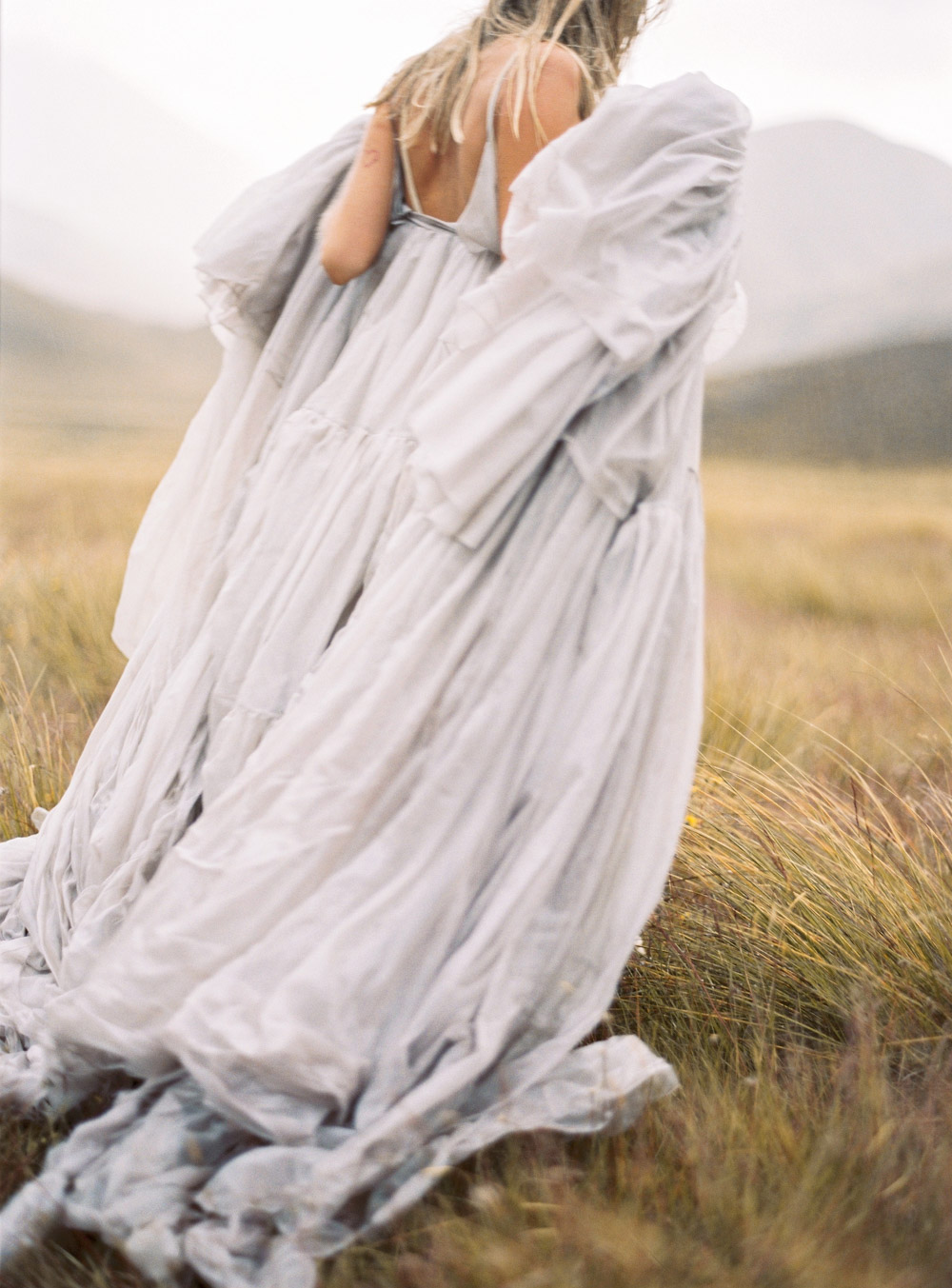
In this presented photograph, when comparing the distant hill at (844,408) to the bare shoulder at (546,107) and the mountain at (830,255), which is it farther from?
the bare shoulder at (546,107)

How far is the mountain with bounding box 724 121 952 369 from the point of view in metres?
8.82

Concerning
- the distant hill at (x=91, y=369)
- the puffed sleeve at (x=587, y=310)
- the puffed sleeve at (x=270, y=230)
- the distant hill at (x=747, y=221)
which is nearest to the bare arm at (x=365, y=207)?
the puffed sleeve at (x=270, y=230)

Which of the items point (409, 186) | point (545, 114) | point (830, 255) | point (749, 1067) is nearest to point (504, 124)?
point (545, 114)

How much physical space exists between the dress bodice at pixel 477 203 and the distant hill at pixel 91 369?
4.17 meters

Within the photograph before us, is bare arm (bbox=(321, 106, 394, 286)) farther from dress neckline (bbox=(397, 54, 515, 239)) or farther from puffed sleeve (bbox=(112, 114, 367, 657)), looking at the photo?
puffed sleeve (bbox=(112, 114, 367, 657))

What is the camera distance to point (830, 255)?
29.3 feet

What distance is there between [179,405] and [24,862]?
4.23 m

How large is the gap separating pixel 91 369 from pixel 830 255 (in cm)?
683

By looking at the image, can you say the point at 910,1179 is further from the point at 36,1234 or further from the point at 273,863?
the point at 36,1234

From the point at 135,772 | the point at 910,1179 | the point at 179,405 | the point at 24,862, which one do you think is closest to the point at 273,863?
the point at 135,772

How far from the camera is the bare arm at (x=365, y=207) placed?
1.36 metres

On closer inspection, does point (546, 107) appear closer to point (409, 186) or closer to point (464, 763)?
point (409, 186)

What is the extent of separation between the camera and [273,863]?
3.64 ft

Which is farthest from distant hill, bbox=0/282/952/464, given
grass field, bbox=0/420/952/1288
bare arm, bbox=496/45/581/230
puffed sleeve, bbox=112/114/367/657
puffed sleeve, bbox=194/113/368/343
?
bare arm, bbox=496/45/581/230
